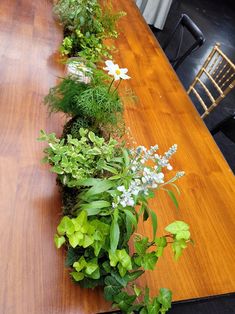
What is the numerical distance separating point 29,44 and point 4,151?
2.22 feet

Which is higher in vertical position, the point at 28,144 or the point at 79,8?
the point at 79,8

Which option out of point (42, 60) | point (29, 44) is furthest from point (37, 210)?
point (29, 44)

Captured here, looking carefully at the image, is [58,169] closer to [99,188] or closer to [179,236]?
[99,188]

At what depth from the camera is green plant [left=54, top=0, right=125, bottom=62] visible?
130 centimetres

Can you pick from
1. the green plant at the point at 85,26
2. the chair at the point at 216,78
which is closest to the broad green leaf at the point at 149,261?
the green plant at the point at 85,26

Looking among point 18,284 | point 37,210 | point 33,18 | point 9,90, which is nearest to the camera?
point 18,284

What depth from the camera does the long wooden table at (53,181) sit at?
69 cm

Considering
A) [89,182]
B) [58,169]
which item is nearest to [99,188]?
[89,182]

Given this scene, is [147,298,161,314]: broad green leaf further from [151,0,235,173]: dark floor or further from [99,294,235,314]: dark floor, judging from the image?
[151,0,235,173]: dark floor

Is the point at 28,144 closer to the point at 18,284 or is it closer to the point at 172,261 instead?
the point at 18,284

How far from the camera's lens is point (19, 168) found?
34.3 inches

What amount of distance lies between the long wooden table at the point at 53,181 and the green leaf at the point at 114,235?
6.8 inches

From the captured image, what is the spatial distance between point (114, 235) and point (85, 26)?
3.50ft

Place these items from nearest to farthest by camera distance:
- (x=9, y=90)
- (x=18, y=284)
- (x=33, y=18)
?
(x=18, y=284) < (x=9, y=90) < (x=33, y=18)
